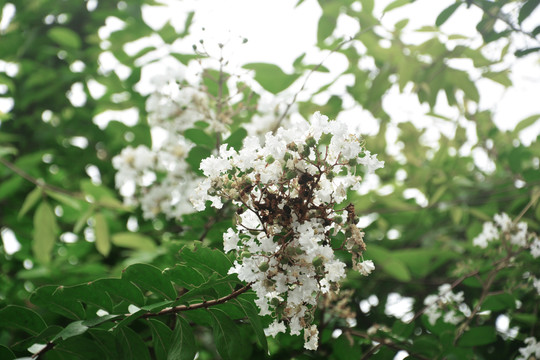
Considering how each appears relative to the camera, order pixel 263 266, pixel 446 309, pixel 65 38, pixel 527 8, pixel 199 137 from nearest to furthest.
→ pixel 263 266, pixel 527 8, pixel 199 137, pixel 446 309, pixel 65 38

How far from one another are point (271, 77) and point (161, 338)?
1277 millimetres

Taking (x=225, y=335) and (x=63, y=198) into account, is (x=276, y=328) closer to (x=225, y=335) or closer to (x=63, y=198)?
(x=225, y=335)

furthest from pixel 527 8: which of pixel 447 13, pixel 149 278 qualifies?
pixel 149 278

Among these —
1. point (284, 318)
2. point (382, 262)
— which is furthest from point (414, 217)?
point (284, 318)

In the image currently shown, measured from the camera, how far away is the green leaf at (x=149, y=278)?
1047 millimetres

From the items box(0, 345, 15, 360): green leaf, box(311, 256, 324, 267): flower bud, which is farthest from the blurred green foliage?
box(311, 256, 324, 267): flower bud

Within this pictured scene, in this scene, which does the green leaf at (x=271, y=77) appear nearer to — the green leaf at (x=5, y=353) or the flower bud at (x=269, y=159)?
the flower bud at (x=269, y=159)

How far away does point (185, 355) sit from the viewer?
1.06 m

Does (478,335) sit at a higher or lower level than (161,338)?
lower

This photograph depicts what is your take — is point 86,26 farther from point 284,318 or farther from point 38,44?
point 284,318

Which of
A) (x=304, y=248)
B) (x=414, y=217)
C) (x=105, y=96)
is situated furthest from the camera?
(x=105, y=96)

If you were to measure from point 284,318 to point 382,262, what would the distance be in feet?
3.64

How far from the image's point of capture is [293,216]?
988 millimetres

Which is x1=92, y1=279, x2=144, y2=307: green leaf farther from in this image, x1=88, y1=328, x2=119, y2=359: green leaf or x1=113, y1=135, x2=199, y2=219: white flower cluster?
x1=113, y1=135, x2=199, y2=219: white flower cluster
